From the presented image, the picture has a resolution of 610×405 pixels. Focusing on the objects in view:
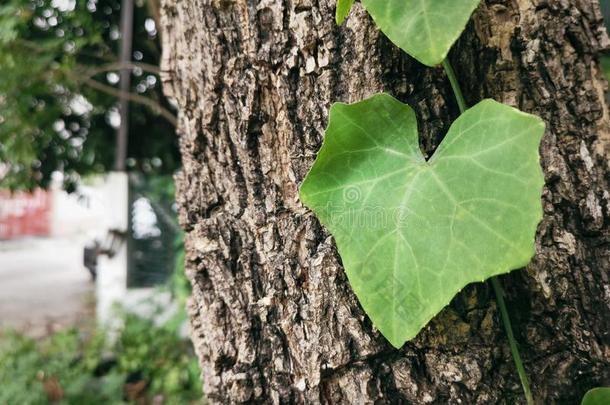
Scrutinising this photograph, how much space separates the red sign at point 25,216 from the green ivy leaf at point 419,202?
11.9 m

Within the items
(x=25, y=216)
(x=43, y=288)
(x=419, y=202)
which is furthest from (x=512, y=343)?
(x=25, y=216)

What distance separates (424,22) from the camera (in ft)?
1.70

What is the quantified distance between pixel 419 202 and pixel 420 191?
0.01 metres

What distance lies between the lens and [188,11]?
76cm

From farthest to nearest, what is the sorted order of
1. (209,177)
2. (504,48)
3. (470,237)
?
1. (209,177)
2. (504,48)
3. (470,237)

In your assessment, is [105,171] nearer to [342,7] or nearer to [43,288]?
[342,7]

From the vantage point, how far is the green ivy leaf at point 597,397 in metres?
0.61

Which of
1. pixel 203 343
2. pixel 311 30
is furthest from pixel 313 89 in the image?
pixel 203 343

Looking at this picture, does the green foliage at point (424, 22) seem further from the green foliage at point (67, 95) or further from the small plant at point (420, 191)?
the green foliage at point (67, 95)

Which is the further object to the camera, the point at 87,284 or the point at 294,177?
the point at 87,284

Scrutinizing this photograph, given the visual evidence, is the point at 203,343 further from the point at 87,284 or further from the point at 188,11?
the point at 87,284

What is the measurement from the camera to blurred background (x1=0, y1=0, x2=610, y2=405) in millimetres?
2441

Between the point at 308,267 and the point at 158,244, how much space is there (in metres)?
2.83

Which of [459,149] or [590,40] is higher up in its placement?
[590,40]
